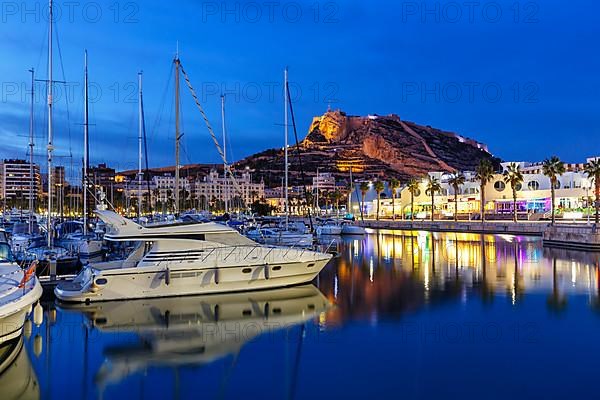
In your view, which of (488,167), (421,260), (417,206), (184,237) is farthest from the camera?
(417,206)

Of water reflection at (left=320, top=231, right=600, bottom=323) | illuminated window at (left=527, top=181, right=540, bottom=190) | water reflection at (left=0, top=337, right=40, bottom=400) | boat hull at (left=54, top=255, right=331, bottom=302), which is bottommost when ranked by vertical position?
water reflection at (left=320, top=231, right=600, bottom=323)

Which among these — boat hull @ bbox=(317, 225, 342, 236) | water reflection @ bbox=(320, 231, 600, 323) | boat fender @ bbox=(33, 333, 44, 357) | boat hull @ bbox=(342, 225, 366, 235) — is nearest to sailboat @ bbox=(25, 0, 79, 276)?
boat fender @ bbox=(33, 333, 44, 357)

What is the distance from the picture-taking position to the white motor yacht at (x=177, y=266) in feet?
64.0

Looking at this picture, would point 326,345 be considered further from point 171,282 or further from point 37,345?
point 37,345

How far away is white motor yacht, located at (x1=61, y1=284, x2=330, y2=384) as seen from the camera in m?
13.6

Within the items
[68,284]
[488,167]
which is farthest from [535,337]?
[488,167]

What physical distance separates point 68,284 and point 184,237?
514 centimetres

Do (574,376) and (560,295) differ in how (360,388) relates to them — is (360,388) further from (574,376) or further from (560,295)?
(560,295)

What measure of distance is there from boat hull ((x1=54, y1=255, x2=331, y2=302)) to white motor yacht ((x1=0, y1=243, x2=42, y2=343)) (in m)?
4.45

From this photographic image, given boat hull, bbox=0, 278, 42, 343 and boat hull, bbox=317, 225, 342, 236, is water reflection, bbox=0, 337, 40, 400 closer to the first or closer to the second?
boat hull, bbox=0, 278, 42, 343

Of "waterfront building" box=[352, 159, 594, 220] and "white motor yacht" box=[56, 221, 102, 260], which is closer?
"white motor yacht" box=[56, 221, 102, 260]

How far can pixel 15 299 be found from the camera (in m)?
12.5

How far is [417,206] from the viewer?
111 m

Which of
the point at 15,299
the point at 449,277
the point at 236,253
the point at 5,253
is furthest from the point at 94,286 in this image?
the point at 449,277
